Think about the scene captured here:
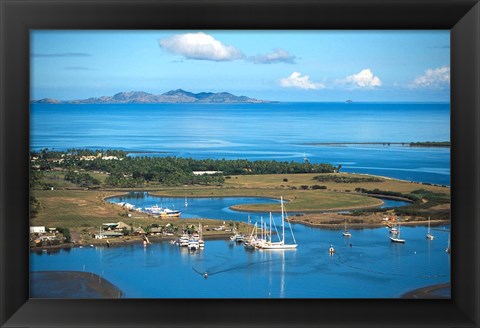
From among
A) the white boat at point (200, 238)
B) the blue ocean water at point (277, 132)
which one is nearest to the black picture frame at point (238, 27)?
the white boat at point (200, 238)

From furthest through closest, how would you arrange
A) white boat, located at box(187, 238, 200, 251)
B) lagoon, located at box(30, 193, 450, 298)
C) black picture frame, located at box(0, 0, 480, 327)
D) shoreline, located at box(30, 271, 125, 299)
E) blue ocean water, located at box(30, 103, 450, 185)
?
blue ocean water, located at box(30, 103, 450, 185), white boat, located at box(187, 238, 200, 251), lagoon, located at box(30, 193, 450, 298), shoreline, located at box(30, 271, 125, 299), black picture frame, located at box(0, 0, 480, 327)

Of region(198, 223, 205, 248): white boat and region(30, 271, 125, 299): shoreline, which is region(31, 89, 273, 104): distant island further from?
region(30, 271, 125, 299): shoreline

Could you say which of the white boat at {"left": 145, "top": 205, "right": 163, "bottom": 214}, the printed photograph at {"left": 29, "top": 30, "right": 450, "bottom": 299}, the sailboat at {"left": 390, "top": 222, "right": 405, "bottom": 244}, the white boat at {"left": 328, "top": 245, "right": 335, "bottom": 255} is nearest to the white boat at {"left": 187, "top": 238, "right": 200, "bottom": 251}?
the printed photograph at {"left": 29, "top": 30, "right": 450, "bottom": 299}

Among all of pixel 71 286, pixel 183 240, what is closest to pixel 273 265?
pixel 183 240

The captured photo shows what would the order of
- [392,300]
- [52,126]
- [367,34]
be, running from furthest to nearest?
[367,34] → [52,126] → [392,300]

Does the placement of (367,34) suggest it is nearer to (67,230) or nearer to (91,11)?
(91,11)

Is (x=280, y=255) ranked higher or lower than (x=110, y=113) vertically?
lower
